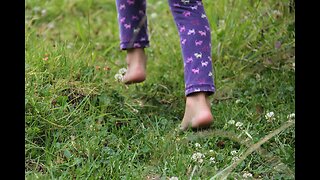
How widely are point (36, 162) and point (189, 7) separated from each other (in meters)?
0.68

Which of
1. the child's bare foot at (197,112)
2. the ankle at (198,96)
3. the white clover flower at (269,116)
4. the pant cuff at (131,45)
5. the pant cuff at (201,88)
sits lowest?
the white clover flower at (269,116)

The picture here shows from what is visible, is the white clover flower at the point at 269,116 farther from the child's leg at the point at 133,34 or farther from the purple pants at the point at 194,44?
the child's leg at the point at 133,34

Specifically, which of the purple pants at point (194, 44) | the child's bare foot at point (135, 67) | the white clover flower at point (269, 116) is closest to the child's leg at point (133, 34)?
the child's bare foot at point (135, 67)

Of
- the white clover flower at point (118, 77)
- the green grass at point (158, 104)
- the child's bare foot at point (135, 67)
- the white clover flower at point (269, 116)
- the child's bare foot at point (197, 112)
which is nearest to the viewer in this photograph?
the green grass at point (158, 104)

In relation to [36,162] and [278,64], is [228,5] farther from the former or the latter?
[36,162]

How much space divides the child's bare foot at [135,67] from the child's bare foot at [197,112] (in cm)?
34

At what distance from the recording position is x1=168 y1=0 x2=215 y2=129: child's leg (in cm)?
203

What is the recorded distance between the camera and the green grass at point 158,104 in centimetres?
183

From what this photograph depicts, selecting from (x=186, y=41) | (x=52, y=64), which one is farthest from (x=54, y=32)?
(x=186, y=41)

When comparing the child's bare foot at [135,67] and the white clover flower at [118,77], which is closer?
the child's bare foot at [135,67]

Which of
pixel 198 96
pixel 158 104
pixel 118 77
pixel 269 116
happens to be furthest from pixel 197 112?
pixel 118 77

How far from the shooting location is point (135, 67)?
2.36 m

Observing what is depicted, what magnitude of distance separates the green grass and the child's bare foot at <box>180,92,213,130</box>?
0.14ft

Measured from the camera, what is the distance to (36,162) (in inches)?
72.2
